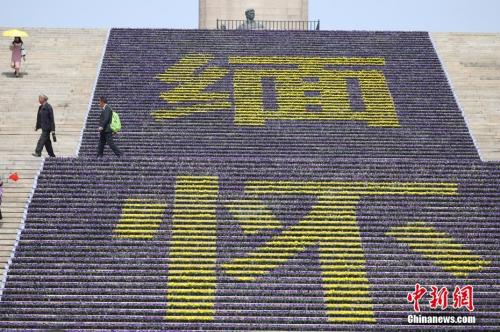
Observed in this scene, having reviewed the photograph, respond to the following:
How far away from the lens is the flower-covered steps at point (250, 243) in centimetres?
2122

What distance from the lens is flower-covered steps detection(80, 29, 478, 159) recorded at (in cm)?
2934

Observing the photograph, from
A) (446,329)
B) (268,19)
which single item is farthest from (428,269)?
(268,19)

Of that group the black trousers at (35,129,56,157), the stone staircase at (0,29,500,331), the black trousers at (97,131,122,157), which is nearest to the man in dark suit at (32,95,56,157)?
the black trousers at (35,129,56,157)

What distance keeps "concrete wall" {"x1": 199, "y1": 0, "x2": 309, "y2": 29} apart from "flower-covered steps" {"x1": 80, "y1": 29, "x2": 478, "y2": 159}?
8.12 meters

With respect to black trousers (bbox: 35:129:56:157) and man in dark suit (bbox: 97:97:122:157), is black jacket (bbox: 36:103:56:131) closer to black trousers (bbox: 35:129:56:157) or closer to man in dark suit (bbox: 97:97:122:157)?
black trousers (bbox: 35:129:56:157)

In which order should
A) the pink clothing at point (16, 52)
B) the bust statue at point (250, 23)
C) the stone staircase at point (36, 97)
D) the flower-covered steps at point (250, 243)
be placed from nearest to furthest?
the flower-covered steps at point (250, 243), the stone staircase at point (36, 97), the pink clothing at point (16, 52), the bust statue at point (250, 23)

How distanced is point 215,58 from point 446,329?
15575mm

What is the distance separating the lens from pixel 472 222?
23.9 meters

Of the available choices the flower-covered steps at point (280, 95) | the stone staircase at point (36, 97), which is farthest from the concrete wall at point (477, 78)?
the stone staircase at point (36, 97)

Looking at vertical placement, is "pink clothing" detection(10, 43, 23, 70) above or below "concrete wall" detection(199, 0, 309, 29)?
above

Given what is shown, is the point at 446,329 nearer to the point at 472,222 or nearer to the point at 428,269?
the point at 428,269

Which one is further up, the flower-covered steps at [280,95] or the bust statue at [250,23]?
the flower-covered steps at [280,95]

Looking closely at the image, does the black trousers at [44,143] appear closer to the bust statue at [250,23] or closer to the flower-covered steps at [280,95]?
the flower-covered steps at [280,95]

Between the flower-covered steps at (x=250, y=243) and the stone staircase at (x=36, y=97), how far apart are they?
1.50 feet
